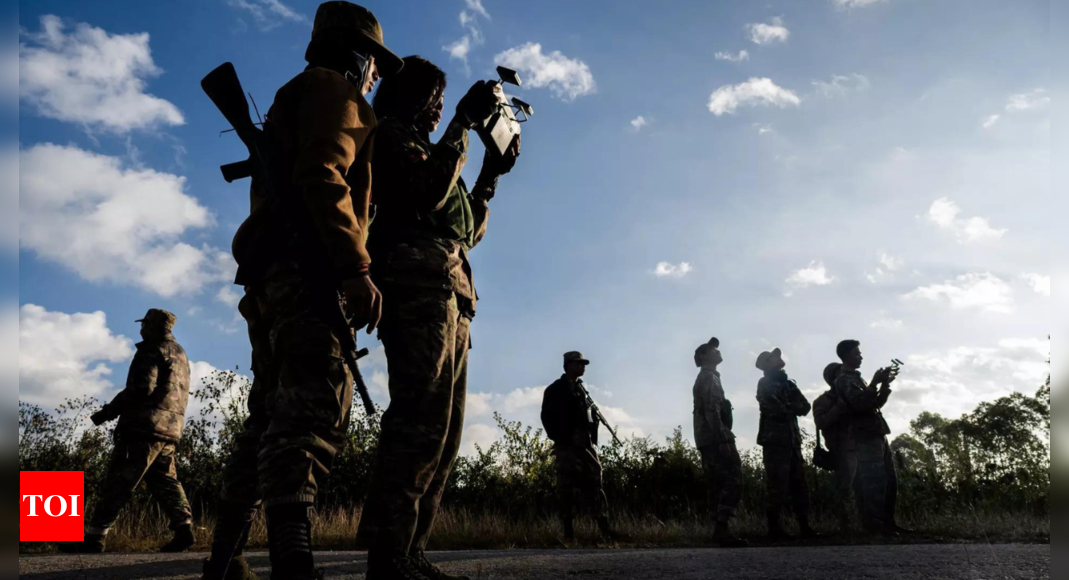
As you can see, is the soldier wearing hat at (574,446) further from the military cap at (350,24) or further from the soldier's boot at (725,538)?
the military cap at (350,24)

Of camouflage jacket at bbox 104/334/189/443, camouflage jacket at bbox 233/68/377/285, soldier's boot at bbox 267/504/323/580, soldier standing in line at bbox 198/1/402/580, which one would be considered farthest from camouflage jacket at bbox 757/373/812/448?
soldier's boot at bbox 267/504/323/580

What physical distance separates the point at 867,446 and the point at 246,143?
8935mm

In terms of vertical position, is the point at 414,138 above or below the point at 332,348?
above

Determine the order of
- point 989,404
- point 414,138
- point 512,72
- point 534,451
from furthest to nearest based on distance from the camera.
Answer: point 989,404, point 534,451, point 512,72, point 414,138

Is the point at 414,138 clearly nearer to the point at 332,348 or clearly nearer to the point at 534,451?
the point at 332,348

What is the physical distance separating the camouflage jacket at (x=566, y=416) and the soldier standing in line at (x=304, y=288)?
6015mm

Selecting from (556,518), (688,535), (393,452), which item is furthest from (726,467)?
(393,452)

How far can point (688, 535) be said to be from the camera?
8812mm

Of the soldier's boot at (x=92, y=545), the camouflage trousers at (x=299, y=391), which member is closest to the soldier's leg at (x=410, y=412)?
the camouflage trousers at (x=299, y=391)

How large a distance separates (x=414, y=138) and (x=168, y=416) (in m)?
5.20

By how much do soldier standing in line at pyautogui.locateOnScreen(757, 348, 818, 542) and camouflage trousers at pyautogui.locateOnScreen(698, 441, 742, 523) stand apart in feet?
1.90

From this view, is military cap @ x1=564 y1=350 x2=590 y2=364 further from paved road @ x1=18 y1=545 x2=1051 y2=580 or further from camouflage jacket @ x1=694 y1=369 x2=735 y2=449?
paved road @ x1=18 y1=545 x2=1051 y2=580

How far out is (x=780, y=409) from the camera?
9109 millimetres

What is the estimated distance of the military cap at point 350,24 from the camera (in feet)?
9.67
